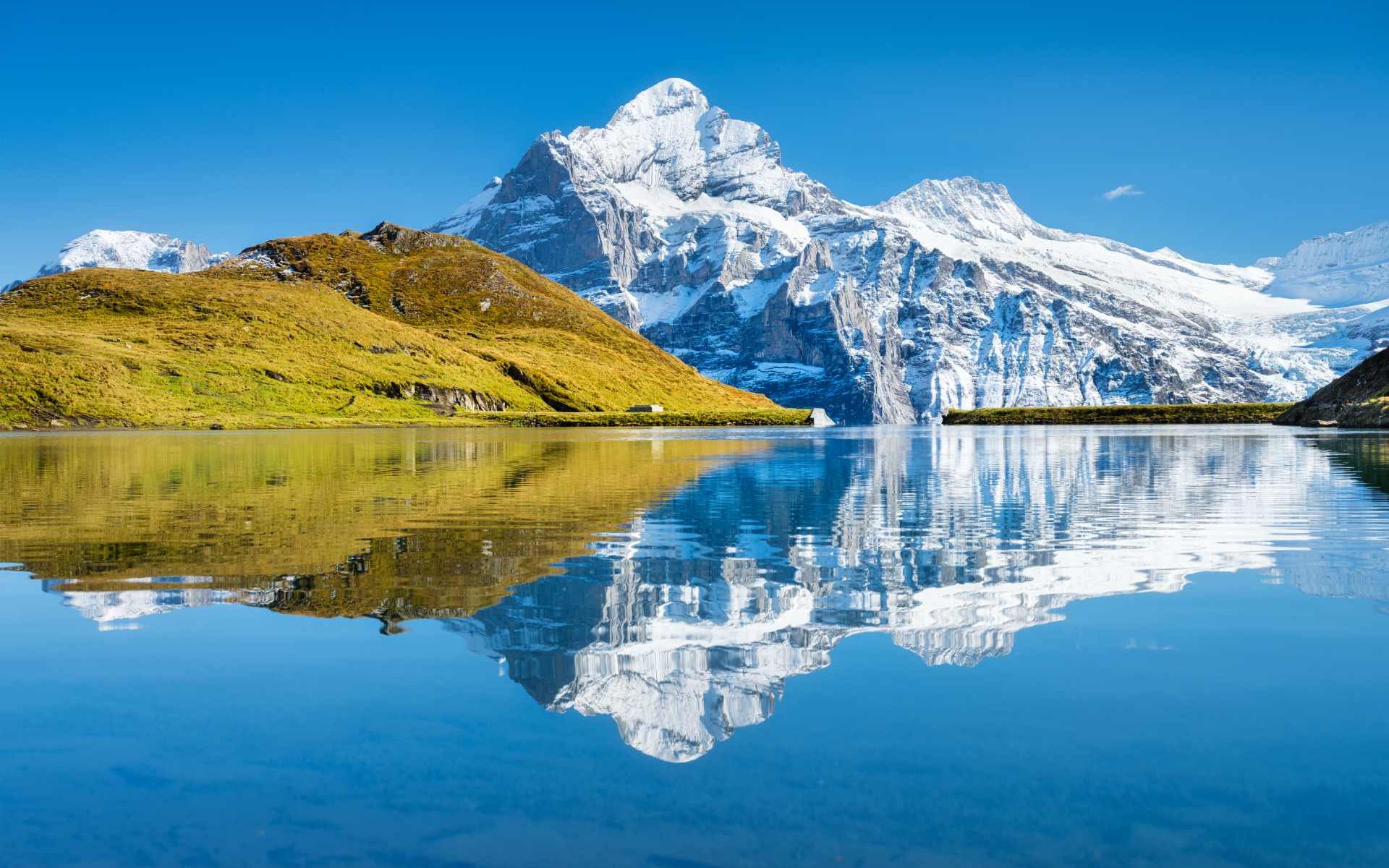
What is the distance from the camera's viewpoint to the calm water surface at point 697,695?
977 cm

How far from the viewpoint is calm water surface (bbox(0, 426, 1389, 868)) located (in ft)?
32.0

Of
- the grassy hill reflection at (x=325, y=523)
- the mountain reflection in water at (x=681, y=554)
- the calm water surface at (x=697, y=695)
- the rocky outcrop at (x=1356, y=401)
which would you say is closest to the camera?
the calm water surface at (x=697, y=695)

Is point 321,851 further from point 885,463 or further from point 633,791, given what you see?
point 885,463

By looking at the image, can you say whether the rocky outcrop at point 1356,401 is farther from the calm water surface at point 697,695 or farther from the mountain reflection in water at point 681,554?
the calm water surface at point 697,695

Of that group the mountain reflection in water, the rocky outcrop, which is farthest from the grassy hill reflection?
the rocky outcrop

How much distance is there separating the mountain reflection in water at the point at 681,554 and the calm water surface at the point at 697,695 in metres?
0.15

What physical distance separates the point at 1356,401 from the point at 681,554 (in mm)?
168890

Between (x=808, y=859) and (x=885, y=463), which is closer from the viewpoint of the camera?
(x=808, y=859)

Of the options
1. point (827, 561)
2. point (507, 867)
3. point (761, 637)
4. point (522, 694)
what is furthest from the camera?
point (827, 561)

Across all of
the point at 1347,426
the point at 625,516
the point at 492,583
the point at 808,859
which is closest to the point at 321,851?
the point at 808,859

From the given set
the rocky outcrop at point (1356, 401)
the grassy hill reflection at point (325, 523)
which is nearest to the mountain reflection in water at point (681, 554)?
the grassy hill reflection at point (325, 523)

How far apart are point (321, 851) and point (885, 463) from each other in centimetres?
6495

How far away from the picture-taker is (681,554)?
26703mm

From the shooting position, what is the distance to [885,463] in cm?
7231
